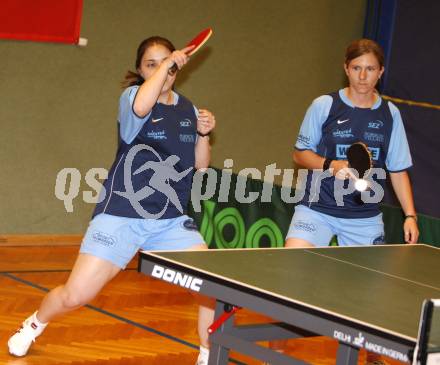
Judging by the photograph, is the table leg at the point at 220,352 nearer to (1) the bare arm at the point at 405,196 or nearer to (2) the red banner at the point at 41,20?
(1) the bare arm at the point at 405,196

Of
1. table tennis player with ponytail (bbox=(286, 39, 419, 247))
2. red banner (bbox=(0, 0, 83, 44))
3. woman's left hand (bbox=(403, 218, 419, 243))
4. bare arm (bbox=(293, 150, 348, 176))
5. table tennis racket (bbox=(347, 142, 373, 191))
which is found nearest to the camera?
table tennis racket (bbox=(347, 142, 373, 191))

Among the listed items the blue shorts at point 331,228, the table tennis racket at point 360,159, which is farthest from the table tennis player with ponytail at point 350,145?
the table tennis racket at point 360,159

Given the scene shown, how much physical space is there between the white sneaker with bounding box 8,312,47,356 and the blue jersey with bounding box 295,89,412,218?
4.66 feet

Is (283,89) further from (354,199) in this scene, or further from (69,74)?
(354,199)

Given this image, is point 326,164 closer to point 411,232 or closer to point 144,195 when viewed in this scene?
point 411,232

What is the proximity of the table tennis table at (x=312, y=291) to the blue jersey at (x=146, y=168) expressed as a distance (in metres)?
0.55

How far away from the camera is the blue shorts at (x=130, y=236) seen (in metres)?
3.83

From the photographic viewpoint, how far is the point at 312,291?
9.50ft

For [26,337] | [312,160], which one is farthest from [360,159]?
[26,337]

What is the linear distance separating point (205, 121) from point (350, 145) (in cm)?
76

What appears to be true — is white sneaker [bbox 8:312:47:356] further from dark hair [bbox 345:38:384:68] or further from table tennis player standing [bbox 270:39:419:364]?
dark hair [bbox 345:38:384:68]

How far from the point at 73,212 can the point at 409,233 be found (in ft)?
11.3

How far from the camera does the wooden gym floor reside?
14.4 ft

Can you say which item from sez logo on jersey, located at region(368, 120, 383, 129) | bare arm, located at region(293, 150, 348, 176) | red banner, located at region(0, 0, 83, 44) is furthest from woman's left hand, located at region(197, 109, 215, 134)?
red banner, located at region(0, 0, 83, 44)
